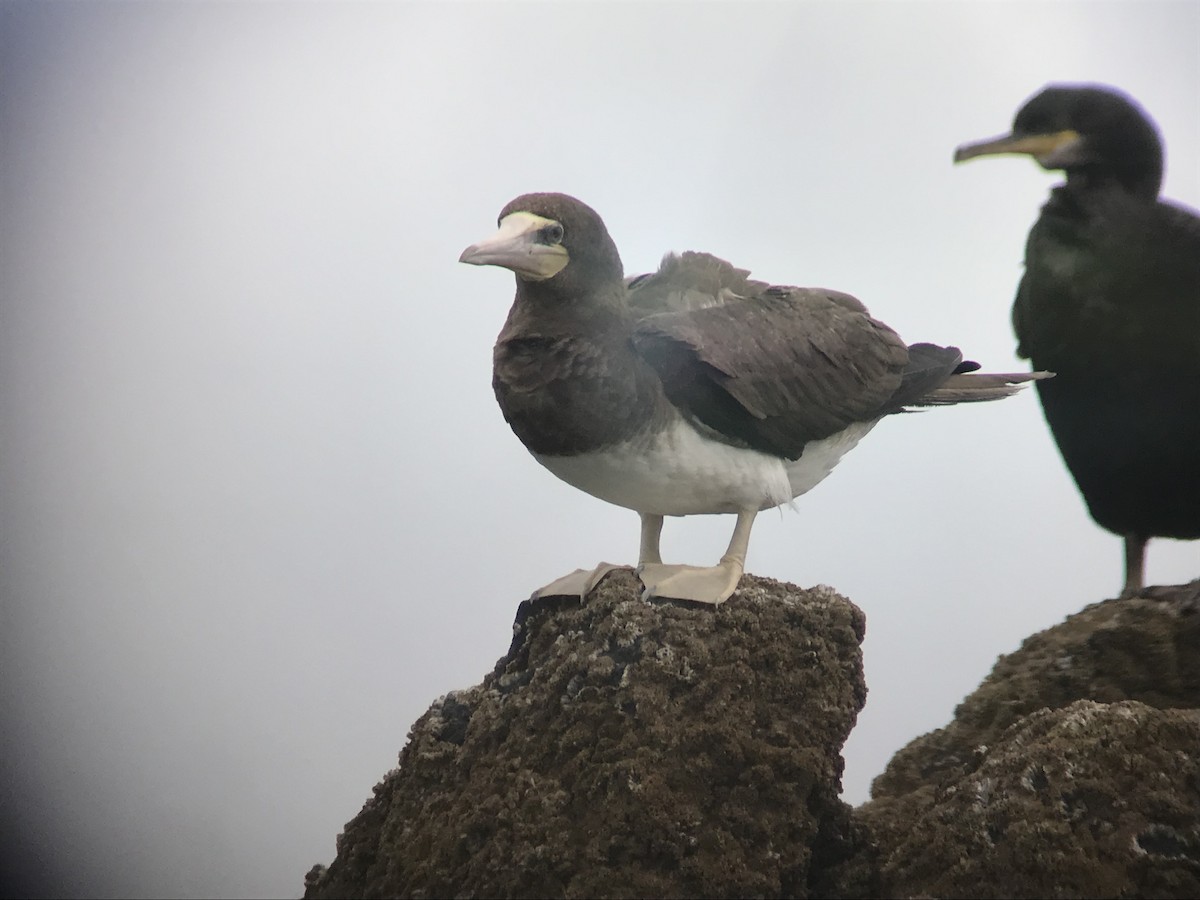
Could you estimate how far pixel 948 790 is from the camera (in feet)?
5.90

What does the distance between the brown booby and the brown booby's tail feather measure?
0.46 ft

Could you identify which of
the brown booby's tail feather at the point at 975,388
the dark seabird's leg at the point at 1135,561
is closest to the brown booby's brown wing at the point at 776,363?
the brown booby's tail feather at the point at 975,388

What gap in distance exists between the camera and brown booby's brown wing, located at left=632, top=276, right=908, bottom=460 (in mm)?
1822

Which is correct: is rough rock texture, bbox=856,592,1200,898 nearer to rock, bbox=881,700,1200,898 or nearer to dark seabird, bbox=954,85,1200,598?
rock, bbox=881,700,1200,898

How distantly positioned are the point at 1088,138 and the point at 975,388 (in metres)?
0.63

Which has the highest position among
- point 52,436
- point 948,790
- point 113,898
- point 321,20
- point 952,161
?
point 321,20

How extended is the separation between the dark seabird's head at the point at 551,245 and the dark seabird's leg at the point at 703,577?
2.00 ft

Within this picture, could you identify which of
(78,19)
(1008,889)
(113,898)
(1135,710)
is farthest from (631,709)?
(78,19)

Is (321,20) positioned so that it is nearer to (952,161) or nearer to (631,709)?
(952,161)

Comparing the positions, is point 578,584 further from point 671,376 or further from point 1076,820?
point 1076,820

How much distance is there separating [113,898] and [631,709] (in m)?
1.73

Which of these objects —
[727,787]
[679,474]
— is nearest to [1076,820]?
[727,787]

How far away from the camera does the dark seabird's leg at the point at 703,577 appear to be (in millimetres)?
1829

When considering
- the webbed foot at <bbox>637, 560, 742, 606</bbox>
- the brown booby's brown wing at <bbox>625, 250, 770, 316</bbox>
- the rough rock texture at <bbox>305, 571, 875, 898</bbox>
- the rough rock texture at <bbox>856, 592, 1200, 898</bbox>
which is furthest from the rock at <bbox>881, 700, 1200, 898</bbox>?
the brown booby's brown wing at <bbox>625, 250, 770, 316</bbox>
